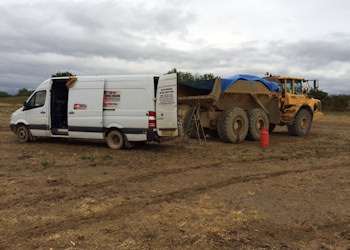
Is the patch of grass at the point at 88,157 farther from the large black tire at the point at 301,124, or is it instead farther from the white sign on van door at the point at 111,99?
the large black tire at the point at 301,124

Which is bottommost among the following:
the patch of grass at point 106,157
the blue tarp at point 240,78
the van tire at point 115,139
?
the patch of grass at point 106,157

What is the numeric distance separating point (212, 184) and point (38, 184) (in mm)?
3395

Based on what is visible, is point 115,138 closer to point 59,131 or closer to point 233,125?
point 59,131

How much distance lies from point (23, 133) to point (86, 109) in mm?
3124

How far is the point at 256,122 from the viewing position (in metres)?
13.2

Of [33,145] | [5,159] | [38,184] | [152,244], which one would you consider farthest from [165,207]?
[33,145]

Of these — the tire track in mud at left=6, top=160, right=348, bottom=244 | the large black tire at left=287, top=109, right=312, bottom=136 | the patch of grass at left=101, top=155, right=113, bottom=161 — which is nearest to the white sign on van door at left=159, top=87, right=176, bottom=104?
the patch of grass at left=101, top=155, right=113, bottom=161

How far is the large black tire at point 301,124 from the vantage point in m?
15.1

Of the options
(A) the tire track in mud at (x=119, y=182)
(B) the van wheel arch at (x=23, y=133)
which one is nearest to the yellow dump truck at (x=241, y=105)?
(A) the tire track in mud at (x=119, y=182)

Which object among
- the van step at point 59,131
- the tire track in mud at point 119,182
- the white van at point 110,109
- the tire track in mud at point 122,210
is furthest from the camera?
the van step at point 59,131

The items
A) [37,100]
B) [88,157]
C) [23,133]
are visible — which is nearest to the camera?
[88,157]

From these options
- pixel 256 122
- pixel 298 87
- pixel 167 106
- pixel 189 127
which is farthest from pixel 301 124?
pixel 167 106

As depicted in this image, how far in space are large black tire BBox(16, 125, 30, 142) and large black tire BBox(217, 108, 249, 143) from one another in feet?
23.5

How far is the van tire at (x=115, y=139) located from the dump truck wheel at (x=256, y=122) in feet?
18.2
